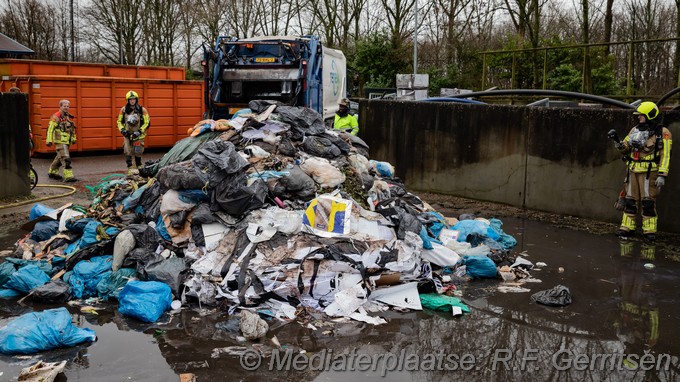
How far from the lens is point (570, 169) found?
1011cm

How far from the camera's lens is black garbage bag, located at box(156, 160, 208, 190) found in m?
6.89

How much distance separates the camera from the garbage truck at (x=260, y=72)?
14.1 m

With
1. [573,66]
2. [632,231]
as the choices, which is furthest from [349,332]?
[573,66]

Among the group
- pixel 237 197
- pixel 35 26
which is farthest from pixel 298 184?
pixel 35 26

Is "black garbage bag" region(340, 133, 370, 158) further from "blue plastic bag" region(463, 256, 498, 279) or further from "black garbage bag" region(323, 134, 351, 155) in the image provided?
"blue plastic bag" region(463, 256, 498, 279)

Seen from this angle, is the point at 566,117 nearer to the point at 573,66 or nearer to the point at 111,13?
the point at 573,66

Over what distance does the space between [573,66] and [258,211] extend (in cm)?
1957

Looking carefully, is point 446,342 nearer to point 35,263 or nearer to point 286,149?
point 286,149

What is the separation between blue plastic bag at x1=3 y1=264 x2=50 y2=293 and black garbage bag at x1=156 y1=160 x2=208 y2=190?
158 centimetres

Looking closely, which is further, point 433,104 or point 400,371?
point 433,104

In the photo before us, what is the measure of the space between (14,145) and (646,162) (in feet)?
31.6

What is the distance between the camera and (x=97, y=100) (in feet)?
53.9

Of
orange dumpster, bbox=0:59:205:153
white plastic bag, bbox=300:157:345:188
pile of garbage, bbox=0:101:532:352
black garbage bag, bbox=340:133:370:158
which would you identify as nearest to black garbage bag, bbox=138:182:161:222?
pile of garbage, bbox=0:101:532:352

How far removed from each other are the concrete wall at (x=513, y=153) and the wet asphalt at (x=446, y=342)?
10.4 feet
